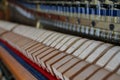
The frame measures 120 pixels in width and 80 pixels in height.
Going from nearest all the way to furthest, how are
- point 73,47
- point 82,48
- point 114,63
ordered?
point 114,63
point 82,48
point 73,47

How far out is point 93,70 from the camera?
1592mm

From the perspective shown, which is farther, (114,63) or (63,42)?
(63,42)

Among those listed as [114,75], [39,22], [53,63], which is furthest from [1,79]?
[114,75]

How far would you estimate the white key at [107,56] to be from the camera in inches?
66.8

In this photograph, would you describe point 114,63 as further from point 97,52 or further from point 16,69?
point 16,69

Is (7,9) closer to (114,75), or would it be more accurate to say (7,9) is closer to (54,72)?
(54,72)

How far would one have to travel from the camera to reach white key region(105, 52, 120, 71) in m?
1.59

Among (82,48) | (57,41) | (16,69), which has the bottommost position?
(16,69)

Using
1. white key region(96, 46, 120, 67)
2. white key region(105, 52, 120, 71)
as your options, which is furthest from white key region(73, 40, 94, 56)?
white key region(105, 52, 120, 71)

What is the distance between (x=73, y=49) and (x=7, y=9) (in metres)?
4.90

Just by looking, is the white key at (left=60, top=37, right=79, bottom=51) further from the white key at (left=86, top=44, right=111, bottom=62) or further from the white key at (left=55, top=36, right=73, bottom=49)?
the white key at (left=86, top=44, right=111, bottom=62)

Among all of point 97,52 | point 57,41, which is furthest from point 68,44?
point 97,52

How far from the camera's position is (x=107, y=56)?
5.64ft

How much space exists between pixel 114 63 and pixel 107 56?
108 mm
